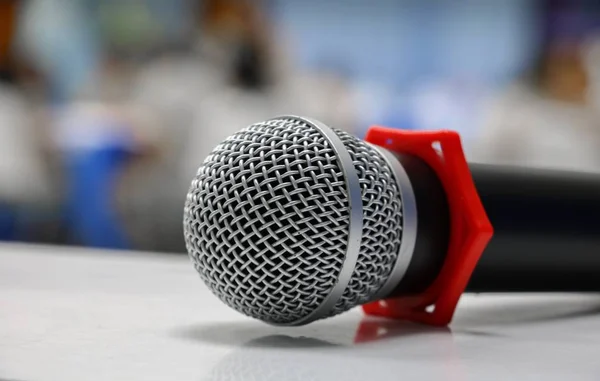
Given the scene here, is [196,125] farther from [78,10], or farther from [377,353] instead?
[377,353]

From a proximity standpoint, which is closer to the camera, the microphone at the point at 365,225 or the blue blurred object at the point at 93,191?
the microphone at the point at 365,225

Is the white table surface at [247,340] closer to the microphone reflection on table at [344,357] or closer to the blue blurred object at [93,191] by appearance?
the microphone reflection on table at [344,357]

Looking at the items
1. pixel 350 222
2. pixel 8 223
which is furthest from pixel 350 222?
pixel 8 223

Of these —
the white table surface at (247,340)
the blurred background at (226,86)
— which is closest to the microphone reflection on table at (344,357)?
the white table surface at (247,340)

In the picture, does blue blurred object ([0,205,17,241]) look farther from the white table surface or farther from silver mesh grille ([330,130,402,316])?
silver mesh grille ([330,130,402,316])

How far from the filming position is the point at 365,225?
0.87 metres

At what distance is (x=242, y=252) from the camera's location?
0.84 m

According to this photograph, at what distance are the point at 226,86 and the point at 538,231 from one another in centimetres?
285

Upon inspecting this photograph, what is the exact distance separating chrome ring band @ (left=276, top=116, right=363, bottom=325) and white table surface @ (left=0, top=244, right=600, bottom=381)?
51 mm

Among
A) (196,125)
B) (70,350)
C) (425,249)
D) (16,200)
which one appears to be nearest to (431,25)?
(196,125)

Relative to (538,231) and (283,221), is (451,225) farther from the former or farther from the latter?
(283,221)

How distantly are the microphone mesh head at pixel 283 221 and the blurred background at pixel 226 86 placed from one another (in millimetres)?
2368

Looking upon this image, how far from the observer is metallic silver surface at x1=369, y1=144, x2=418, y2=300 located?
945 millimetres

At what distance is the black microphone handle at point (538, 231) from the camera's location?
1045mm
